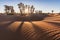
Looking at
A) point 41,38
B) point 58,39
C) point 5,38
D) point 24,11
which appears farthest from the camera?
point 24,11

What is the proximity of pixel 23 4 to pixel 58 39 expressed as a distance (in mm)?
70900

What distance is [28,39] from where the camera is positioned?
8203mm

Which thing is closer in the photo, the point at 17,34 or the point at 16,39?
the point at 16,39

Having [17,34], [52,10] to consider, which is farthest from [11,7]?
[17,34]

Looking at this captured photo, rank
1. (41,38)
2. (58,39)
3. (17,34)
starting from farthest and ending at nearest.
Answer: (17,34)
(41,38)
(58,39)

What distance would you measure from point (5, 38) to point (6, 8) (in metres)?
70.1

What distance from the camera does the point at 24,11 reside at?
246ft

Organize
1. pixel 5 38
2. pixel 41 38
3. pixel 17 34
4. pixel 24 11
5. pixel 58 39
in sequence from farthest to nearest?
pixel 24 11, pixel 17 34, pixel 5 38, pixel 41 38, pixel 58 39

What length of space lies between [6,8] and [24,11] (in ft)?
31.2

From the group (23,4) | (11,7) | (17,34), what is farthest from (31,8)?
(17,34)

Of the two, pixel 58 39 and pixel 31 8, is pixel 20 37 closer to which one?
pixel 58 39

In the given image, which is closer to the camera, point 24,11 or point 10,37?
point 10,37

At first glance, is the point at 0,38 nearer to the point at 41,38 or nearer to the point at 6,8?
the point at 41,38

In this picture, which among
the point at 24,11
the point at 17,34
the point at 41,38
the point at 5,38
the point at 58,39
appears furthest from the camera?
the point at 24,11
